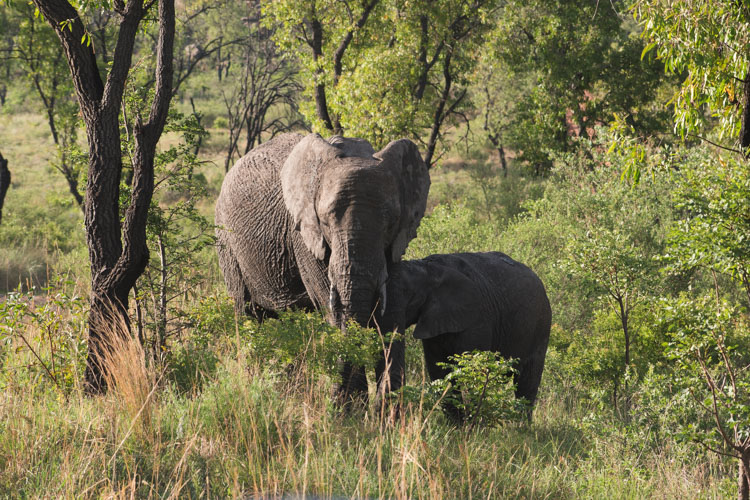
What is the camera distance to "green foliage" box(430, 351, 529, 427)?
5484 millimetres

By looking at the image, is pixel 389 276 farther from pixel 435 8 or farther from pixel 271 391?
pixel 435 8

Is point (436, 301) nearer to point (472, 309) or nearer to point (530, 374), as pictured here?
point (472, 309)

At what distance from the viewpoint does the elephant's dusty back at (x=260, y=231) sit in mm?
7508

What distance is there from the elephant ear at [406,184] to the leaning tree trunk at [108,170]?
2.05 metres

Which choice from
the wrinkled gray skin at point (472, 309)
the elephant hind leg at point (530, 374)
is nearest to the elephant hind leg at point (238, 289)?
the wrinkled gray skin at point (472, 309)

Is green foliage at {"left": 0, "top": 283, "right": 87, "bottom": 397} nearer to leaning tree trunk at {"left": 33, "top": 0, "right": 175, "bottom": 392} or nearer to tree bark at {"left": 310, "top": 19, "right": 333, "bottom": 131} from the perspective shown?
leaning tree trunk at {"left": 33, "top": 0, "right": 175, "bottom": 392}

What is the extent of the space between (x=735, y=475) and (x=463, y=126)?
36.9 meters

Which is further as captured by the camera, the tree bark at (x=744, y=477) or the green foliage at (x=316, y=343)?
the green foliage at (x=316, y=343)

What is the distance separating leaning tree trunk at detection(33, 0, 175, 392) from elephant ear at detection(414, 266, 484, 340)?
2553 millimetres

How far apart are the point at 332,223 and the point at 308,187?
0.56 metres

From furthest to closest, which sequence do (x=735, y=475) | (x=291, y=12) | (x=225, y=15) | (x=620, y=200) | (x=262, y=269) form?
1. (x=225, y=15)
2. (x=291, y=12)
3. (x=620, y=200)
4. (x=262, y=269)
5. (x=735, y=475)

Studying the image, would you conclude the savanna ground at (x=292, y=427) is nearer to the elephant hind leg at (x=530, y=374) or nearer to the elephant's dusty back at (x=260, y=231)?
the elephant hind leg at (x=530, y=374)

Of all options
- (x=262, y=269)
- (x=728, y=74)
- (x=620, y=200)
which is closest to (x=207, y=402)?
(x=262, y=269)

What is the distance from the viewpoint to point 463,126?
138 feet
